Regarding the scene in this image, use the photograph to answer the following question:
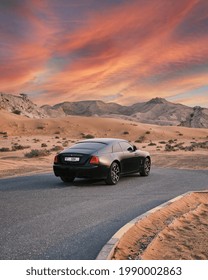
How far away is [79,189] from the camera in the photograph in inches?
517

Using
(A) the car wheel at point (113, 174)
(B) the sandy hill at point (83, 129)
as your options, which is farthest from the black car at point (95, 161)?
(B) the sandy hill at point (83, 129)

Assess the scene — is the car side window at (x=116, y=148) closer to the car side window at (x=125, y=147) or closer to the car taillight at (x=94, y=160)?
the car side window at (x=125, y=147)

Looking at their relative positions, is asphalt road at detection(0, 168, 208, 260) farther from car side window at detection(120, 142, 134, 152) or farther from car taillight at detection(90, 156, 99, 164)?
car side window at detection(120, 142, 134, 152)

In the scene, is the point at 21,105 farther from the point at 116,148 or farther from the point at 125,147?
the point at 116,148

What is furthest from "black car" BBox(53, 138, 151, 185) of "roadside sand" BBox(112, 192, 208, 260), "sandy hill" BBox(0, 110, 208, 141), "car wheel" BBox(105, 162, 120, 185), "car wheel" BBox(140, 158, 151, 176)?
"sandy hill" BBox(0, 110, 208, 141)

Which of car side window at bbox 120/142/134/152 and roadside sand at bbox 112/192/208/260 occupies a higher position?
car side window at bbox 120/142/134/152

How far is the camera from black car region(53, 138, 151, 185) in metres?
13.4

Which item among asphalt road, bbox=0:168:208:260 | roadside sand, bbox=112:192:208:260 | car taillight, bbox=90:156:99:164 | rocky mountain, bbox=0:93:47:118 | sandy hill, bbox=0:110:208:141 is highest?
rocky mountain, bbox=0:93:47:118

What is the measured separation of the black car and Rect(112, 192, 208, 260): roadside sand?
380 cm

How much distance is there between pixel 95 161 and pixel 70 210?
378cm

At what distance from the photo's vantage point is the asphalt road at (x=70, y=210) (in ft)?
22.3

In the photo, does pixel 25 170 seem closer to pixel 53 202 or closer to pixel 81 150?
pixel 81 150

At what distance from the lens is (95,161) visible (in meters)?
13.4

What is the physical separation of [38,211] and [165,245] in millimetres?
3622
